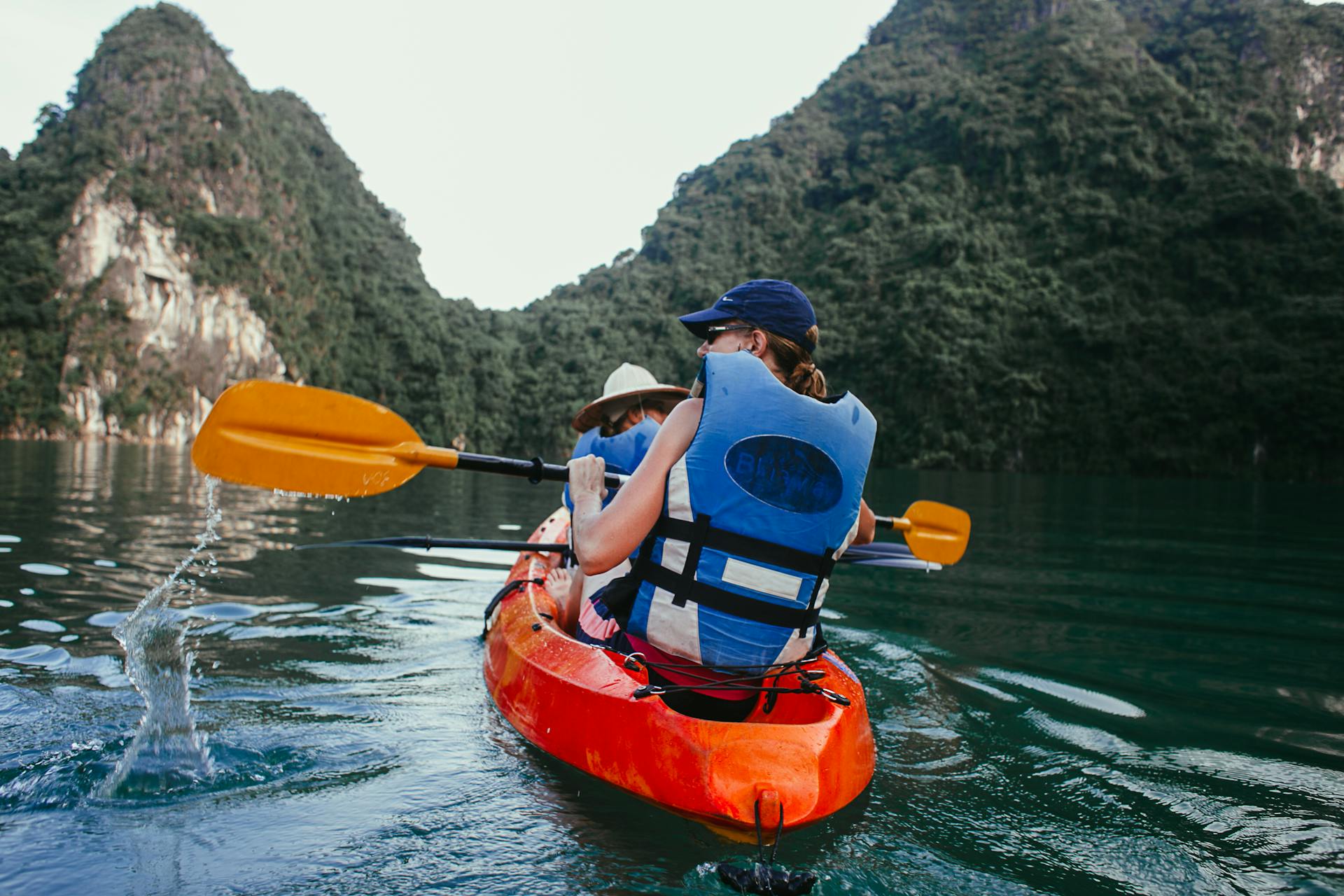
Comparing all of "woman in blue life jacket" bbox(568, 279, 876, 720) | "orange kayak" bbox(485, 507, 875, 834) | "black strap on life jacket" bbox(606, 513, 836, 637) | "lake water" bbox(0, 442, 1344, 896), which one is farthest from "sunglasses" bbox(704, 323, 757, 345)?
"lake water" bbox(0, 442, 1344, 896)

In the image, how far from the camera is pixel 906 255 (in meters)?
55.9

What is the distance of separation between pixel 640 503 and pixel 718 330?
21.4 inches

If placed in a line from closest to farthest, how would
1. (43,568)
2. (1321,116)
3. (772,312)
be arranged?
(772,312) < (43,568) < (1321,116)

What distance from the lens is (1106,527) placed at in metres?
10.9

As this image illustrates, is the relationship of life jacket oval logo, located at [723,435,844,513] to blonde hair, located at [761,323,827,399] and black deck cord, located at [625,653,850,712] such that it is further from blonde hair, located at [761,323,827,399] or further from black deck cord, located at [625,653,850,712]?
black deck cord, located at [625,653,850,712]

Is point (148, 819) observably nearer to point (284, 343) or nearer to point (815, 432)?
point (815, 432)

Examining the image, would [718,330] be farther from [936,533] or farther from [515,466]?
[936,533]

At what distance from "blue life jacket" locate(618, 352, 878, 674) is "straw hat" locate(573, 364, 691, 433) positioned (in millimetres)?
1406

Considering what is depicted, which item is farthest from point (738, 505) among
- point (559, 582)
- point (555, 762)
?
point (559, 582)

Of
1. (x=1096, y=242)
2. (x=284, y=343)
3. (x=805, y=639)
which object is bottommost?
(x=805, y=639)

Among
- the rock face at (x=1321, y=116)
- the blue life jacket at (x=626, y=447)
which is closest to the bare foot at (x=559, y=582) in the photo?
the blue life jacket at (x=626, y=447)

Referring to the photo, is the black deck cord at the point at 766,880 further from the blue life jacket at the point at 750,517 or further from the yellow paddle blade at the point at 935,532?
the yellow paddle blade at the point at 935,532

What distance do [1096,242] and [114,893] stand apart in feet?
177

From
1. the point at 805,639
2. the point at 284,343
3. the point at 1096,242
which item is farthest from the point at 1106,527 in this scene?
the point at 284,343
